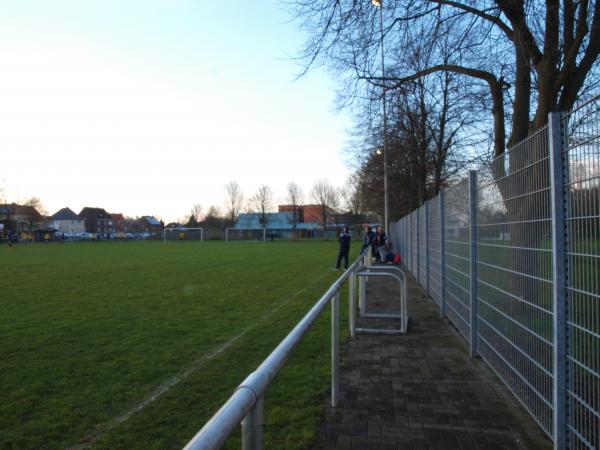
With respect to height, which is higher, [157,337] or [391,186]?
[391,186]

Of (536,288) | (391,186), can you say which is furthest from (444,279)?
(391,186)

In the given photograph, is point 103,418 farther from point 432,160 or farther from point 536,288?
point 432,160

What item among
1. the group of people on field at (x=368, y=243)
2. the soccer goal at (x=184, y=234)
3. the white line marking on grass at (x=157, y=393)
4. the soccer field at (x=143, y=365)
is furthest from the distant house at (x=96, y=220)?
the white line marking on grass at (x=157, y=393)

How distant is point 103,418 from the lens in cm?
415

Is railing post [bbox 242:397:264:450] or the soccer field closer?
railing post [bbox 242:397:264:450]

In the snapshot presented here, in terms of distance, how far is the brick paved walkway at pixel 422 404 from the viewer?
3.60m

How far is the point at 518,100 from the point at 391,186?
991 inches

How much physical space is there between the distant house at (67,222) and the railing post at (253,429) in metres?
140

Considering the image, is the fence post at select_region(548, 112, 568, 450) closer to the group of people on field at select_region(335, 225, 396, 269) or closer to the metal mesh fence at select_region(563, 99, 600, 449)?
the metal mesh fence at select_region(563, 99, 600, 449)

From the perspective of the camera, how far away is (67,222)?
12988 centimetres

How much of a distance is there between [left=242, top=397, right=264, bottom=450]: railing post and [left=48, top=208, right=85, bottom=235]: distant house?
140m

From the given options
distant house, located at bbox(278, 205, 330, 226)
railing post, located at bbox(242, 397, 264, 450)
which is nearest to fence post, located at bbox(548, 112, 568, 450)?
railing post, located at bbox(242, 397, 264, 450)

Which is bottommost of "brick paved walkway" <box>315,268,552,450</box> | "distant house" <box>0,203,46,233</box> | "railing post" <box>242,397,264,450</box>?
"brick paved walkway" <box>315,268,552,450</box>

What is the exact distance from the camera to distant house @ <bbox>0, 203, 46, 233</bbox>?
262 feet
